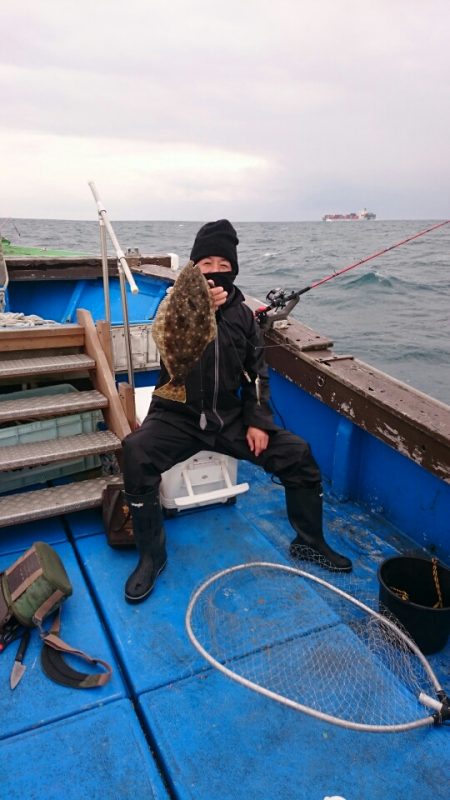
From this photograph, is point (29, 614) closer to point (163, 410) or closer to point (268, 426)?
point (163, 410)

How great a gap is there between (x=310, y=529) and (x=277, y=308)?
2.03 meters

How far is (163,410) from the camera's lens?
10.9ft

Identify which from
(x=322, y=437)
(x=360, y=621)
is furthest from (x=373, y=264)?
(x=360, y=621)

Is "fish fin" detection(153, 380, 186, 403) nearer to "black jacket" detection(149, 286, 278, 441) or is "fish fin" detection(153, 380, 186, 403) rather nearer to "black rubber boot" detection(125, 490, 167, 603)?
"black jacket" detection(149, 286, 278, 441)

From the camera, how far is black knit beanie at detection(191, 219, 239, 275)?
3209 mm

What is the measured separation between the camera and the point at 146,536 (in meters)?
3.07

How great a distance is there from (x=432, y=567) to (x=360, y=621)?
499 mm

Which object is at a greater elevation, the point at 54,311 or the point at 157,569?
the point at 54,311

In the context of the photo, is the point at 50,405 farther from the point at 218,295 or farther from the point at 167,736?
the point at 167,736

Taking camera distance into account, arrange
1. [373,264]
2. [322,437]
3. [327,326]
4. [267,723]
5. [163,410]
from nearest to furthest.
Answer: [267,723], [163,410], [322,437], [327,326], [373,264]

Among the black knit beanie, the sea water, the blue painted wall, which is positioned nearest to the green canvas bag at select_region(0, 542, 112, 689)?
the black knit beanie

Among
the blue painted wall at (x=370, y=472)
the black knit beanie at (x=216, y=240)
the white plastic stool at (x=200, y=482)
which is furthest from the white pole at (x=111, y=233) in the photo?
the blue painted wall at (x=370, y=472)

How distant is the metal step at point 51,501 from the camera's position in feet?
10.9

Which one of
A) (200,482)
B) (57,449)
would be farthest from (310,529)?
(57,449)
